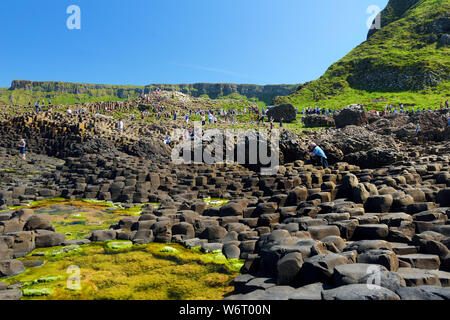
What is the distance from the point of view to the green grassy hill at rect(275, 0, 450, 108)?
64562 mm

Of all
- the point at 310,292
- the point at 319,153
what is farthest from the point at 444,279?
the point at 319,153

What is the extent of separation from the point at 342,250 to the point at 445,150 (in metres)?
19.3

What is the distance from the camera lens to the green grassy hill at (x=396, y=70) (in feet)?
212

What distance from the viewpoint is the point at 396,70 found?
71938 mm

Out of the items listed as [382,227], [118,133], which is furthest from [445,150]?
[118,133]

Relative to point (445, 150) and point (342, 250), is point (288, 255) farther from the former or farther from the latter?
point (445, 150)

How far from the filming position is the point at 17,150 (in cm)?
3189

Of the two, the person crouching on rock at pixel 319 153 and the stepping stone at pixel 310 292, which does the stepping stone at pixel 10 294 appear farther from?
the person crouching on rock at pixel 319 153

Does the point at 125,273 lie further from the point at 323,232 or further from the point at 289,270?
the point at 323,232

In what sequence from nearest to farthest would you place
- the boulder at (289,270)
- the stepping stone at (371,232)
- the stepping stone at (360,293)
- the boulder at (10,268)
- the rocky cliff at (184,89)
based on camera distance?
1. the stepping stone at (360,293)
2. the boulder at (289,270)
3. the boulder at (10,268)
4. the stepping stone at (371,232)
5. the rocky cliff at (184,89)

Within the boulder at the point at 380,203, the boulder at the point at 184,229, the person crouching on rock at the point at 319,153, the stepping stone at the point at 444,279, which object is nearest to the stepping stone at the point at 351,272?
the stepping stone at the point at 444,279

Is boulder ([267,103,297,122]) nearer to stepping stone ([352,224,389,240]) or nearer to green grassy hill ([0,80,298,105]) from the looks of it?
Answer: stepping stone ([352,224,389,240])

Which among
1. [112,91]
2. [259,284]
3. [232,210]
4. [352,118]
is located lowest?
[259,284]
